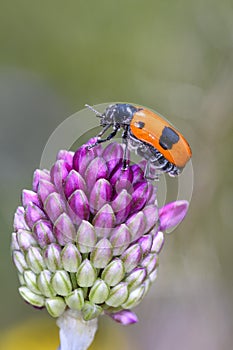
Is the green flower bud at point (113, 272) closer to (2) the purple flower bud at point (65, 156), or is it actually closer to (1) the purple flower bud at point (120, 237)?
(1) the purple flower bud at point (120, 237)

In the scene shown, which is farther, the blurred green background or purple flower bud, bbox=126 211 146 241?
the blurred green background

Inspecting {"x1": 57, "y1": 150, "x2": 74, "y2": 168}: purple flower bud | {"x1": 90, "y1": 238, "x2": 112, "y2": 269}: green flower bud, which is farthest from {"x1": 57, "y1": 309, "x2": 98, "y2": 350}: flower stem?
{"x1": 57, "y1": 150, "x2": 74, "y2": 168}: purple flower bud

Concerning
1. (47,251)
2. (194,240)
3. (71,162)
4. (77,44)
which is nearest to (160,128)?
(71,162)

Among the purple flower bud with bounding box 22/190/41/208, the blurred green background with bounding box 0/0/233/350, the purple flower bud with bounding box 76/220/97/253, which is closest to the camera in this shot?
the purple flower bud with bounding box 76/220/97/253

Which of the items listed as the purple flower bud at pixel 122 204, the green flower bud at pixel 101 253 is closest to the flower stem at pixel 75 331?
the green flower bud at pixel 101 253

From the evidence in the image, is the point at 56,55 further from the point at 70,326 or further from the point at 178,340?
the point at 70,326

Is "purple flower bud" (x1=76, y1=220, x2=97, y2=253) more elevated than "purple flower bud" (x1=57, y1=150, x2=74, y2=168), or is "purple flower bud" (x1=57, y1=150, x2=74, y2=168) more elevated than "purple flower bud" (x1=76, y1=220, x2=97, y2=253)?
"purple flower bud" (x1=57, y1=150, x2=74, y2=168)

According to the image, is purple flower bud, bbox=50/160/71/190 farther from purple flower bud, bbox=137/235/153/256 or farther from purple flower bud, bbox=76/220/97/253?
purple flower bud, bbox=137/235/153/256
